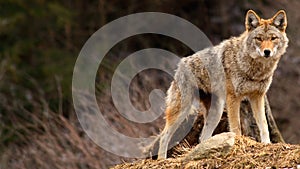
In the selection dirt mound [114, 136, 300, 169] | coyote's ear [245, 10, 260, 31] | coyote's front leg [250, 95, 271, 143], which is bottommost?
dirt mound [114, 136, 300, 169]

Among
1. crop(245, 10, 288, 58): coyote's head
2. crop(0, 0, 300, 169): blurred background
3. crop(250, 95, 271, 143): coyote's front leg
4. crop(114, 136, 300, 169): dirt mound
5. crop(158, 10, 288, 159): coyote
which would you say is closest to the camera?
crop(114, 136, 300, 169): dirt mound

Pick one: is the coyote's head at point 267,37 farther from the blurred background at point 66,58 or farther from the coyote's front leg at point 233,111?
the blurred background at point 66,58

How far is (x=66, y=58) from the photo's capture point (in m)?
21.5

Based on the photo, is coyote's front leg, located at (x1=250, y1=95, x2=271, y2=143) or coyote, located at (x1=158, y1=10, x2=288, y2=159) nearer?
coyote, located at (x1=158, y1=10, x2=288, y2=159)

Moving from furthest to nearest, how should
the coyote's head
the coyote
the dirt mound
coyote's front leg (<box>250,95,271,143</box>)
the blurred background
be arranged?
1. the blurred background
2. coyote's front leg (<box>250,95,271,143</box>)
3. the coyote
4. the coyote's head
5. the dirt mound

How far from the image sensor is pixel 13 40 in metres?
23.0

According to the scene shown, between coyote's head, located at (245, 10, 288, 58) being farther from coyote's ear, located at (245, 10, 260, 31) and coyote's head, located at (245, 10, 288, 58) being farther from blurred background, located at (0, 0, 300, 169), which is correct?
blurred background, located at (0, 0, 300, 169)

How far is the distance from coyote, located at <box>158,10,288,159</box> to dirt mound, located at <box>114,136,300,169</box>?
1.30 metres

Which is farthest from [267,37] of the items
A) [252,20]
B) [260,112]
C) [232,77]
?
[260,112]

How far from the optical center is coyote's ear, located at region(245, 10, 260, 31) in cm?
896

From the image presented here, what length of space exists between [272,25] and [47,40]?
15.0m

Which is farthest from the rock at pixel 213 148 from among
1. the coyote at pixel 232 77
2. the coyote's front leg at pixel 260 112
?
the coyote's front leg at pixel 260 112

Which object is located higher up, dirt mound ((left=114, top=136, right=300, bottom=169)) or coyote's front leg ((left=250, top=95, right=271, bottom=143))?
coyote's front leg ((left=250, top=95, right=271, bottom=143))

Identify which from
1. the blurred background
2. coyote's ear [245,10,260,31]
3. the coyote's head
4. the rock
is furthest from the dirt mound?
the blurred background
